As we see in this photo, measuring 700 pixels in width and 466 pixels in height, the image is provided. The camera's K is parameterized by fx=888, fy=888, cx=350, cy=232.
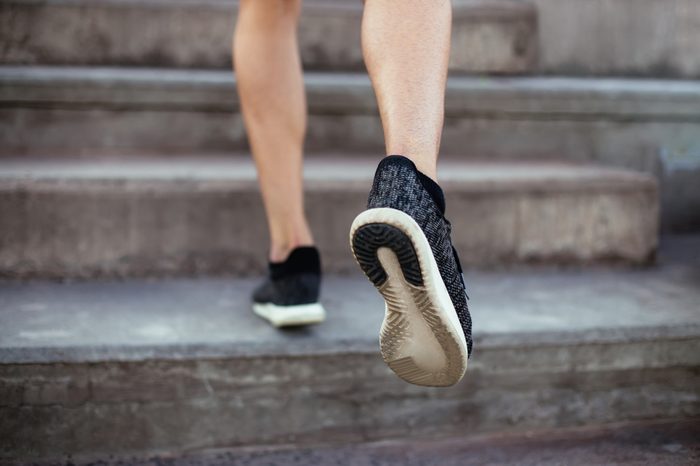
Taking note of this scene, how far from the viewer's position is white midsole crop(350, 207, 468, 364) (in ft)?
3.33

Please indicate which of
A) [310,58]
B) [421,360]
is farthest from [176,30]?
[421,360]

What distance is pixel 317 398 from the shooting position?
4.85 ft

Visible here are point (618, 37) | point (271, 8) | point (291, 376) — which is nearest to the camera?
point (291, 376)

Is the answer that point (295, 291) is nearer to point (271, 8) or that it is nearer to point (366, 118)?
point (271, 8)

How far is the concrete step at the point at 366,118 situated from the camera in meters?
2.25

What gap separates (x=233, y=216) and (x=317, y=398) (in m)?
0.60

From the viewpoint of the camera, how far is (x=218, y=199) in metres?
1.94

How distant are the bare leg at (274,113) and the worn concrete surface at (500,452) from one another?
0.36 meters

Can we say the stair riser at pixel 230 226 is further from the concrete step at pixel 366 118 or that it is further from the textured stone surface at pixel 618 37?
the textured stone surface at pixel 618 37

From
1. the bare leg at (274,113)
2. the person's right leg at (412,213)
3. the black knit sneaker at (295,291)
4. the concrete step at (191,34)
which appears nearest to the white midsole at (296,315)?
the black knit sneaker at (295,291)

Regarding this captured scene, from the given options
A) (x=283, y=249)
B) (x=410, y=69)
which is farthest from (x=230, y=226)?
(x=410, y=69)

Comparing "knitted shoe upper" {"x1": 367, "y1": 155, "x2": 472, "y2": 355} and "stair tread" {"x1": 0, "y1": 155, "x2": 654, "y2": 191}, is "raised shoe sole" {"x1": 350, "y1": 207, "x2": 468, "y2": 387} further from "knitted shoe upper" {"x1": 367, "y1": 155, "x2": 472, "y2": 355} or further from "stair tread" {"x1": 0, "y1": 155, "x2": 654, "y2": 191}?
"stair tread" {"x1": 0, "y1": 155, "x2": 654, "y2": 191}

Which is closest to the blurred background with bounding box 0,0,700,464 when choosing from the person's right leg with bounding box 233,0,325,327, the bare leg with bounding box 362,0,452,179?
the person's right leg with bounding box 233,0,325,327

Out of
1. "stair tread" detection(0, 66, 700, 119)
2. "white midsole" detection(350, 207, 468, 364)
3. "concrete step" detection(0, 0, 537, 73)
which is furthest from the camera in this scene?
"concrete step" detection(0, 0, 537, 73)
